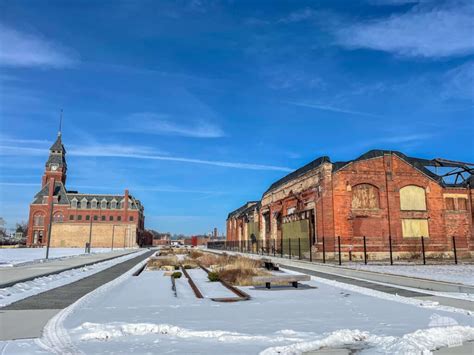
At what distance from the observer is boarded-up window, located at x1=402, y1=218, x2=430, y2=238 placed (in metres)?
31.7

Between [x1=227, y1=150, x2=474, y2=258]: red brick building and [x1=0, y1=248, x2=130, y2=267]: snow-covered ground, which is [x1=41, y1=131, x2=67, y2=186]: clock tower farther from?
[x1=227, y1=150, x2=474, y2=258]: red brick building

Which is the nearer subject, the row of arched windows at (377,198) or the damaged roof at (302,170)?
the row of arched windows at (377,198)

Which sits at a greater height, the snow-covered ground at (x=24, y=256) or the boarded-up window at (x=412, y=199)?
the boarded-up window at (x=412, y=199)

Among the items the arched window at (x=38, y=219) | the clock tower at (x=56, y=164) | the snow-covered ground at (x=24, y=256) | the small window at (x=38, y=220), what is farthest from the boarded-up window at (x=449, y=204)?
the clock tower at (x=56, y=164)

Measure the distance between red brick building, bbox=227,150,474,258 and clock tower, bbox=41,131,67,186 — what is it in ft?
273

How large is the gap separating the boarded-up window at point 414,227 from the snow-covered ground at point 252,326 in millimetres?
23816

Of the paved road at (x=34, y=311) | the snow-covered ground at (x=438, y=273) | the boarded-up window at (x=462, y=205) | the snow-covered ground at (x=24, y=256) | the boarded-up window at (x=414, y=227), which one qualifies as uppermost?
the boarded-up window at (x=462, y=205)

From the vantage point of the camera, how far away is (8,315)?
7.36m

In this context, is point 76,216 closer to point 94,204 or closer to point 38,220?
point 94,204

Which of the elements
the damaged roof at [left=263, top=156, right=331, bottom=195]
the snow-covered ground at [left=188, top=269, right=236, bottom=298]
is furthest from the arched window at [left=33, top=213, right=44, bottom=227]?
the snow-covered ground at [left=188, top=269, right=236, bottom=298]

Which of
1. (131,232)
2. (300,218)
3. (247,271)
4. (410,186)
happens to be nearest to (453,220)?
(410,186)

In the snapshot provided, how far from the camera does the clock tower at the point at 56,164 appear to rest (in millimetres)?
98750

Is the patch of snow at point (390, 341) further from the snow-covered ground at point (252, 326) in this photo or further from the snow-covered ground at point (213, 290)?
the snow-covered ground at point (213, 290)

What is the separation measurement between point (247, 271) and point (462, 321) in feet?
31.7
